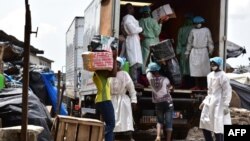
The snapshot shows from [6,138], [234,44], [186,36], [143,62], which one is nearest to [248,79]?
[234,44]

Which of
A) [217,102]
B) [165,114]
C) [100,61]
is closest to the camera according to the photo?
[100,61]

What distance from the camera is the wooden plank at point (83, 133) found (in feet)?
21.8

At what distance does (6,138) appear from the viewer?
4.46 metres

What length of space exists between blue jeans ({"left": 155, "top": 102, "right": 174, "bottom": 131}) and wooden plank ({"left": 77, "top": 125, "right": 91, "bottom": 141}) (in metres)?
2.90

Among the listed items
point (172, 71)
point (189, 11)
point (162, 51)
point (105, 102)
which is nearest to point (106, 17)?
point (162, 51)

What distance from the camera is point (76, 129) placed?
661cm

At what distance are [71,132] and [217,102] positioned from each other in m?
3.02

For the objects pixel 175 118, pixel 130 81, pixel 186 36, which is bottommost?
pixel 175 118

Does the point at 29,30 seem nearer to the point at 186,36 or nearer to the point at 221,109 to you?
the point at 221,109

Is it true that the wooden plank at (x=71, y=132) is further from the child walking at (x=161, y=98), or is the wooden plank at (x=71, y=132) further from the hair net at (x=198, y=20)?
the hair net at (x=198, y=20)

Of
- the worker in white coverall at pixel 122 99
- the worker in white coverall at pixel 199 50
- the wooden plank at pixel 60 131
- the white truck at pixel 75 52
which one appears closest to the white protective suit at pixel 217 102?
the worker in white coverall at pixel 122 99

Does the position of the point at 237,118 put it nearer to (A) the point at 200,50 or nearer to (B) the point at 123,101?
(A) the point at 200,50

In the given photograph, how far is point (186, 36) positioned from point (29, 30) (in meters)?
7.66

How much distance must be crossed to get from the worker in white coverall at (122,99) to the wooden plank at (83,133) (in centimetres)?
234
